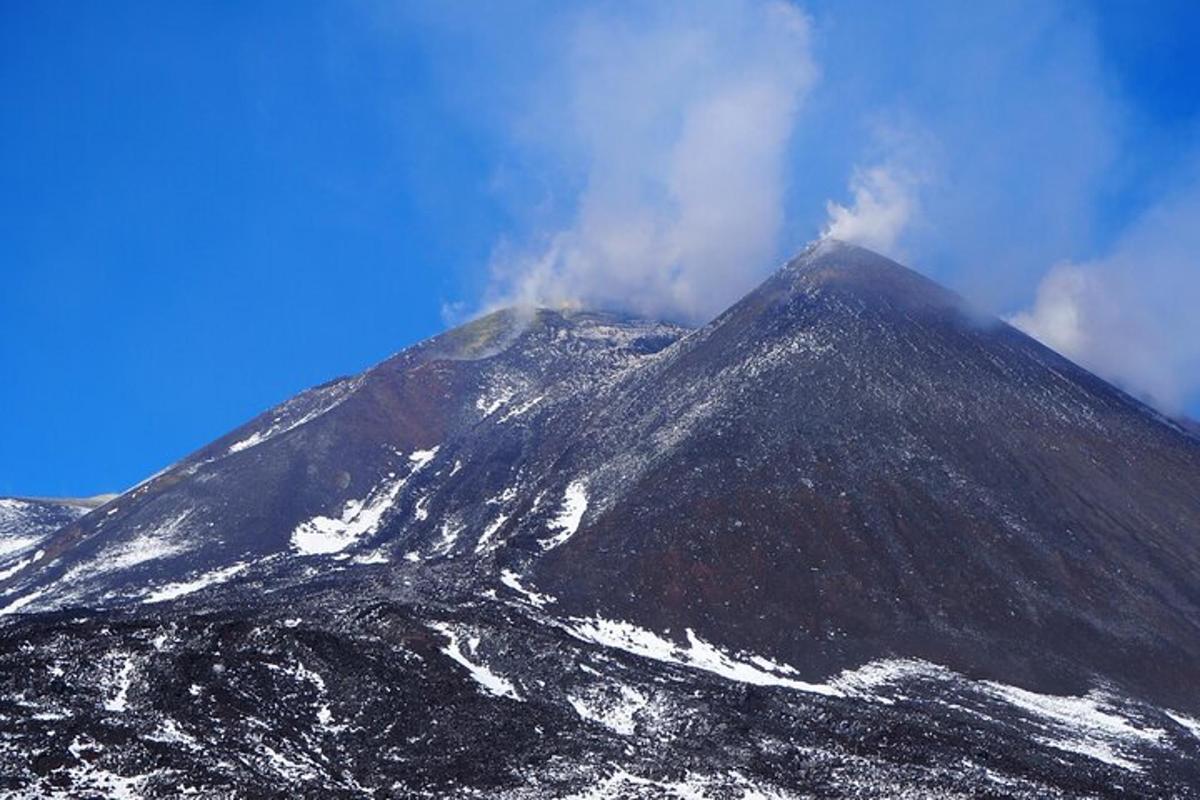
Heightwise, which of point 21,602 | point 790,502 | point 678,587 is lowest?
point 678,587

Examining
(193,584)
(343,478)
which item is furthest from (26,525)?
(193,584)

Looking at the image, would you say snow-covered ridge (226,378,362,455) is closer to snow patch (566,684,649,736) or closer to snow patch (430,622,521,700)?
snow patch (430,622,521,700)

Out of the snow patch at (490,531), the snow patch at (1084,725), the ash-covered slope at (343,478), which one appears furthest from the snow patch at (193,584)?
the snow patch at (1084,725)

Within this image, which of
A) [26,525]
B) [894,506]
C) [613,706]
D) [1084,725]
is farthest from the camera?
[26,525]

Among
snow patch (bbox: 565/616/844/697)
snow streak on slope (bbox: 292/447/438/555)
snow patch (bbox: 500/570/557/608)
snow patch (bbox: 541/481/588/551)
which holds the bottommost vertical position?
snow patch (bbox: 565/616/844/697)

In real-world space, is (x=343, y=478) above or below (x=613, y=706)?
above

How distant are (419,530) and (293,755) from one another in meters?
70.5

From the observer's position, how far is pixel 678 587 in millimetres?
86312

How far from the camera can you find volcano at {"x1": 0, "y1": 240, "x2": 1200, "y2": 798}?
51250 mm

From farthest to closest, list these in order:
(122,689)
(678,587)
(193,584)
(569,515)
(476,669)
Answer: (193,584)
(569,515)
(678,587)
(476,669)
(122,689)

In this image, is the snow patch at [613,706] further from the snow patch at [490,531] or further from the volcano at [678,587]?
the snow patch at [490,531]

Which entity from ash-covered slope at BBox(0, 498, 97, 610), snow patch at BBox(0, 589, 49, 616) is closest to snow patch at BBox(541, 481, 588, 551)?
snow patch at BBox(0, 589, 49, 616)

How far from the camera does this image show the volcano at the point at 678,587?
5125 centimetres

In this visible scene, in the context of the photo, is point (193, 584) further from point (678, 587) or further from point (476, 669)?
point (476, 669)
